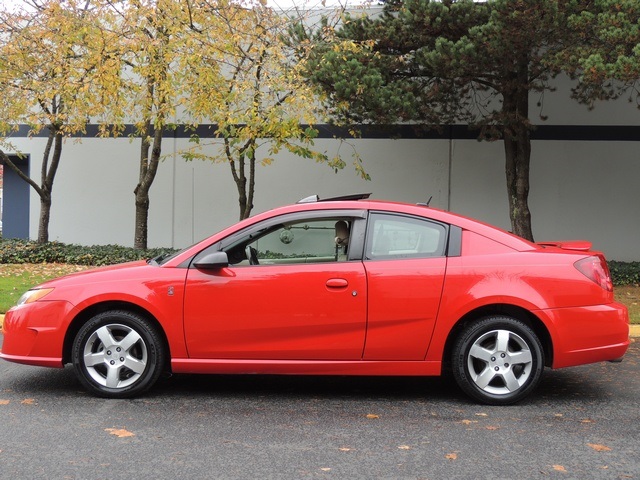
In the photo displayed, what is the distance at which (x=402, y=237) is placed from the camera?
19.6ft

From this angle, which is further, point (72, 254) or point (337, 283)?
point (72, 254)

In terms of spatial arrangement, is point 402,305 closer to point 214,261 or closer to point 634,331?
point 214,261

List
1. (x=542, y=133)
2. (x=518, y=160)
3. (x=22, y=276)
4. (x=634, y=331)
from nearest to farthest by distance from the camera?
(x=634, y=331) < (x=22, y=276) < (x=518, y=160) < (x=542, y=133)

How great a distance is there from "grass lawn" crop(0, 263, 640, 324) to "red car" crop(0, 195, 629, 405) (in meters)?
Answer: 4.18

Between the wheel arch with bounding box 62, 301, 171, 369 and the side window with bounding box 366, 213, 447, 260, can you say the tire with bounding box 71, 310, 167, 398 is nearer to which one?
the wheel arch with bounding box 62, 301, 171, 369

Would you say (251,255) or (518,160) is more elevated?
(518,160)

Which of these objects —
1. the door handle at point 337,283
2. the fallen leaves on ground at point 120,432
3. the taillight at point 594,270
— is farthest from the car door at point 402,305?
the fallen leaves on ground at point 120,432

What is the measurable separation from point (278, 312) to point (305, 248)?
0.88m

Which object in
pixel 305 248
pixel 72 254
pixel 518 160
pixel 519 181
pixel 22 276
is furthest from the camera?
pixel 72 254

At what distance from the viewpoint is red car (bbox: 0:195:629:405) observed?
226 inches

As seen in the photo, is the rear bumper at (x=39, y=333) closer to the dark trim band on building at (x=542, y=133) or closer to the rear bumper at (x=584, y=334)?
the rear bumper at (x=584, y=334)

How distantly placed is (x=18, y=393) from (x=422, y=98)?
881 centimetres

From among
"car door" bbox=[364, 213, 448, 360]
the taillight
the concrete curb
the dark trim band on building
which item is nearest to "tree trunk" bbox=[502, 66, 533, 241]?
the dark trim band on building

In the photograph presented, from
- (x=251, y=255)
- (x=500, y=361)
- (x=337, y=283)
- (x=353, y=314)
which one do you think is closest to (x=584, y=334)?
(x=500, y=361)
